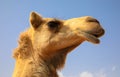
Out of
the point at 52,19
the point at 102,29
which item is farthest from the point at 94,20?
the point at 52,19

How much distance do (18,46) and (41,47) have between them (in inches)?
21.4

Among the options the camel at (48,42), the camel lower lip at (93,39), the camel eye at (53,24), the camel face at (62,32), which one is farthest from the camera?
the camel eye at (53,24)

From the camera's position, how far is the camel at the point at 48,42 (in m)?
5.36

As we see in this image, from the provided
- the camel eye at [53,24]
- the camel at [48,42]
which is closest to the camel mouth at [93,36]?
the camel at [48,42]

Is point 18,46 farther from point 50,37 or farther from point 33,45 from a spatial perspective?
point 50,37

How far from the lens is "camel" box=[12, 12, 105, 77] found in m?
5.36

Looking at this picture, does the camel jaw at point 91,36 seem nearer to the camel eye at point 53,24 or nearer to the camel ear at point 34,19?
the camel eye at point 53,24

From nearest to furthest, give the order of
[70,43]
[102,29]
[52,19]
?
[102,29] < [70,43] < [52,19]

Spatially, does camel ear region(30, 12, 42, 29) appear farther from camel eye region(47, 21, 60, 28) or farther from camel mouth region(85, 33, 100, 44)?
camel mouth region(85, 33, 100, 44)

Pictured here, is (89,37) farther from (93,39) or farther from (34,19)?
(34,19)

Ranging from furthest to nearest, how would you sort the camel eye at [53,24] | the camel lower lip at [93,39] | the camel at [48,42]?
the camel eye at [53,24], the camel at [48,42], the camel lower lip at [93,39]

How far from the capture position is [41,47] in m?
5.66

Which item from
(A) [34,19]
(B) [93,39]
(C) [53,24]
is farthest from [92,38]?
(A) [34,19]

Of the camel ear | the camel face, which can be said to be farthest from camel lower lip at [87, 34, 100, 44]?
→ the camel ear
